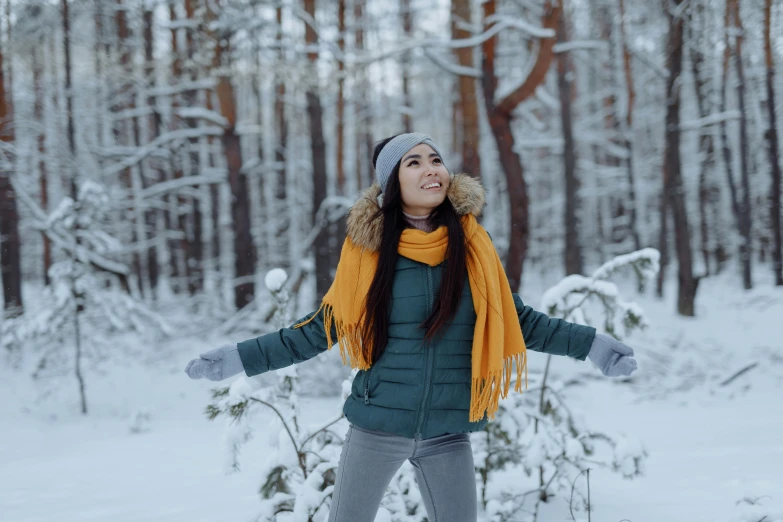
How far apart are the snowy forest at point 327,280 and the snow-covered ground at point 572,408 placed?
0.04 meters

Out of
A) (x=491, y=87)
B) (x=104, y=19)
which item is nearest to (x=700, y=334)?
(x=491, y=87)

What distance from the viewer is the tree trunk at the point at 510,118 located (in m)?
7.87

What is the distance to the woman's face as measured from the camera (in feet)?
7.14

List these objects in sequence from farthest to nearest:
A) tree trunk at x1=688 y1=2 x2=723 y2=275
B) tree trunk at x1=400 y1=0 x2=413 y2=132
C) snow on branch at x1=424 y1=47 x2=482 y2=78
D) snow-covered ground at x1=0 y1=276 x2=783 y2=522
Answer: tree trunk at x1=400 y1=0 x2=413 y2=132, tree trunk at x1=688 y1=2 x2=723 y2=275, snow on branch at x1=424 y1=47 x2=482 y2=78, snow-covered ground at x1=0 y1=276 x2=783 y2=522

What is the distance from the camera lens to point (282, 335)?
7.22 ft

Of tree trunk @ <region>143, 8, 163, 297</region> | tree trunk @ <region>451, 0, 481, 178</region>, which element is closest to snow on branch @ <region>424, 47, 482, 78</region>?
tree trunk @ <region>451, 0, 481, 178</region>

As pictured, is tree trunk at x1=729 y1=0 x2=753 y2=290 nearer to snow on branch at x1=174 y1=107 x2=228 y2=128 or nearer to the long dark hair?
snow on branch at x1=174 y1=107 x2=228 y2=128

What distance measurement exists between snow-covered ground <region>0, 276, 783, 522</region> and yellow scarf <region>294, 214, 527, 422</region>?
4.61 feet

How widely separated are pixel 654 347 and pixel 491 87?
16.0ft

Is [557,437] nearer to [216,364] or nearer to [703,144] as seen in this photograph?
[216,364]

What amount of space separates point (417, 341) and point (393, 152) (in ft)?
2.30

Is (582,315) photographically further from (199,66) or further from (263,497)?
(199,66)

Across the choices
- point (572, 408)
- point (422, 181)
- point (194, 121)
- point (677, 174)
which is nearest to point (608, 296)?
point (572, 408)

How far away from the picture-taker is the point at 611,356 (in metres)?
2.22
